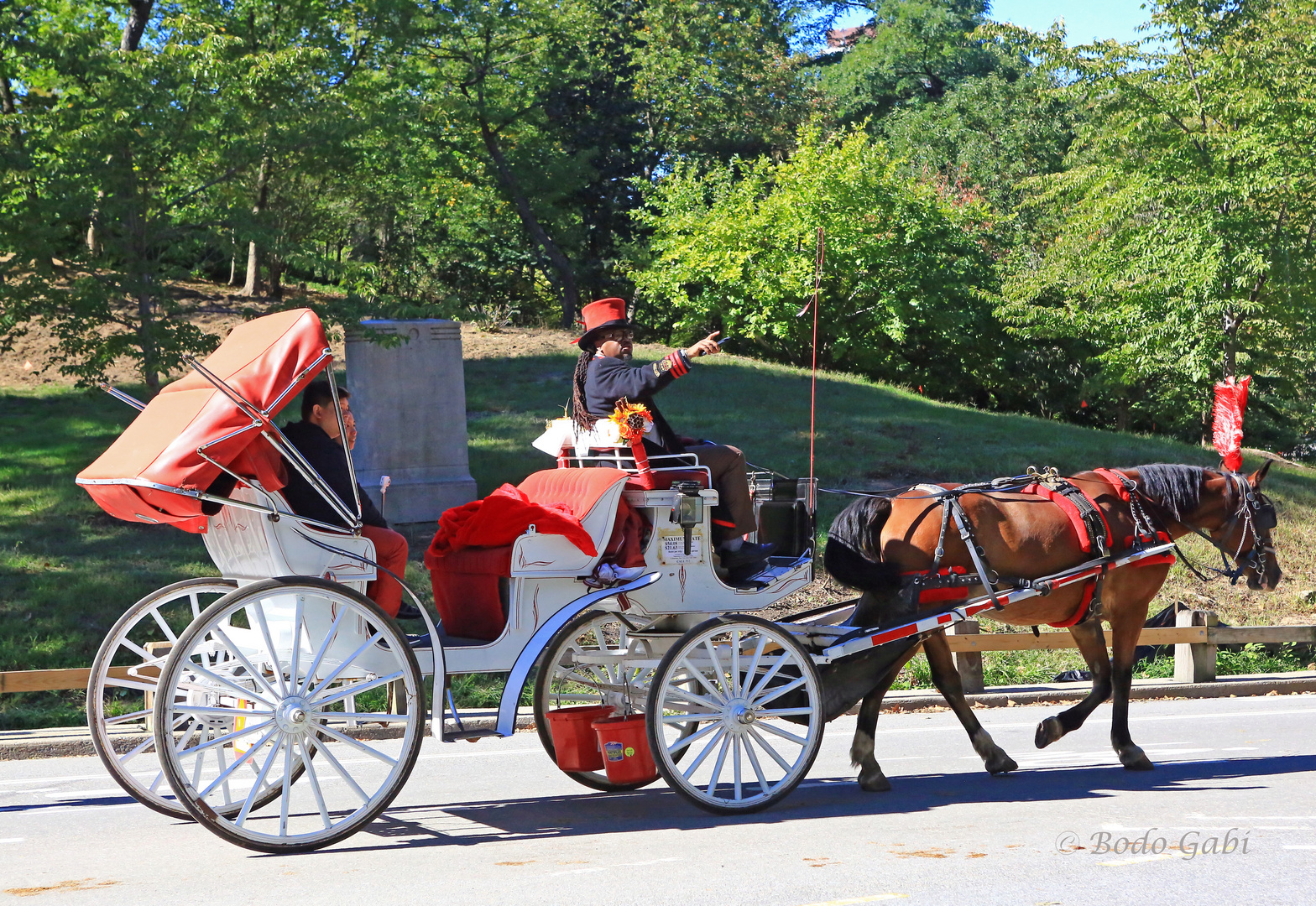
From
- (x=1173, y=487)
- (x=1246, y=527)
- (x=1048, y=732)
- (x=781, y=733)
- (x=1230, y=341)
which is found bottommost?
(x=1048, y=732)

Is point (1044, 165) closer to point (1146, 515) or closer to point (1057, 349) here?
point (1057, 349)

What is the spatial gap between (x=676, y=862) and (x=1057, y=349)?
25.0 meters

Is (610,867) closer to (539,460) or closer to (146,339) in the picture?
(146,339)

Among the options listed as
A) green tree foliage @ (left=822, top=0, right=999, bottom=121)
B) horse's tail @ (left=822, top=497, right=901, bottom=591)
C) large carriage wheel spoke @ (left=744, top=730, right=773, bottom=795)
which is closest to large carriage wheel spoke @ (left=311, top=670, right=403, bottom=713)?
large carriage wheel spoke @ (left=744, top=730, right=773, bottom=795)

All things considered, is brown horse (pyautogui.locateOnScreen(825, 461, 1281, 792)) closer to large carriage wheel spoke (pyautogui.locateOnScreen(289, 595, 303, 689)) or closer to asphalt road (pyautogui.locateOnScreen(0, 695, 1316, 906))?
asphalt road (pyautogui.locateOnScreen(0, 695, 1316, 906))

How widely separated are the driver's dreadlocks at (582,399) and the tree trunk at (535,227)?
858 inches

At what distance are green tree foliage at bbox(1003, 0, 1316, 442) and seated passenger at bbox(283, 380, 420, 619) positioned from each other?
16021mm

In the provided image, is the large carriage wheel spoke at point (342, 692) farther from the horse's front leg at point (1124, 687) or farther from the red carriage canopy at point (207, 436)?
the horse's front leg at point (1124, 687)

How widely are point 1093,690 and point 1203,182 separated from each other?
13686mm

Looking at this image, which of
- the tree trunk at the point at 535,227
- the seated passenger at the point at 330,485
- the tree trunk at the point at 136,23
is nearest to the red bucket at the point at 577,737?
the seated passenger at the point at 330,485

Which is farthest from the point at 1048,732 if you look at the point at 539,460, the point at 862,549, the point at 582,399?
the point at 539,460

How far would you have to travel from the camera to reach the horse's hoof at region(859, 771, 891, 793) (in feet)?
23.1

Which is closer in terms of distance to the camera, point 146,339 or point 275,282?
point 146,339

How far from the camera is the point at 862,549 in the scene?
23.8 ft
